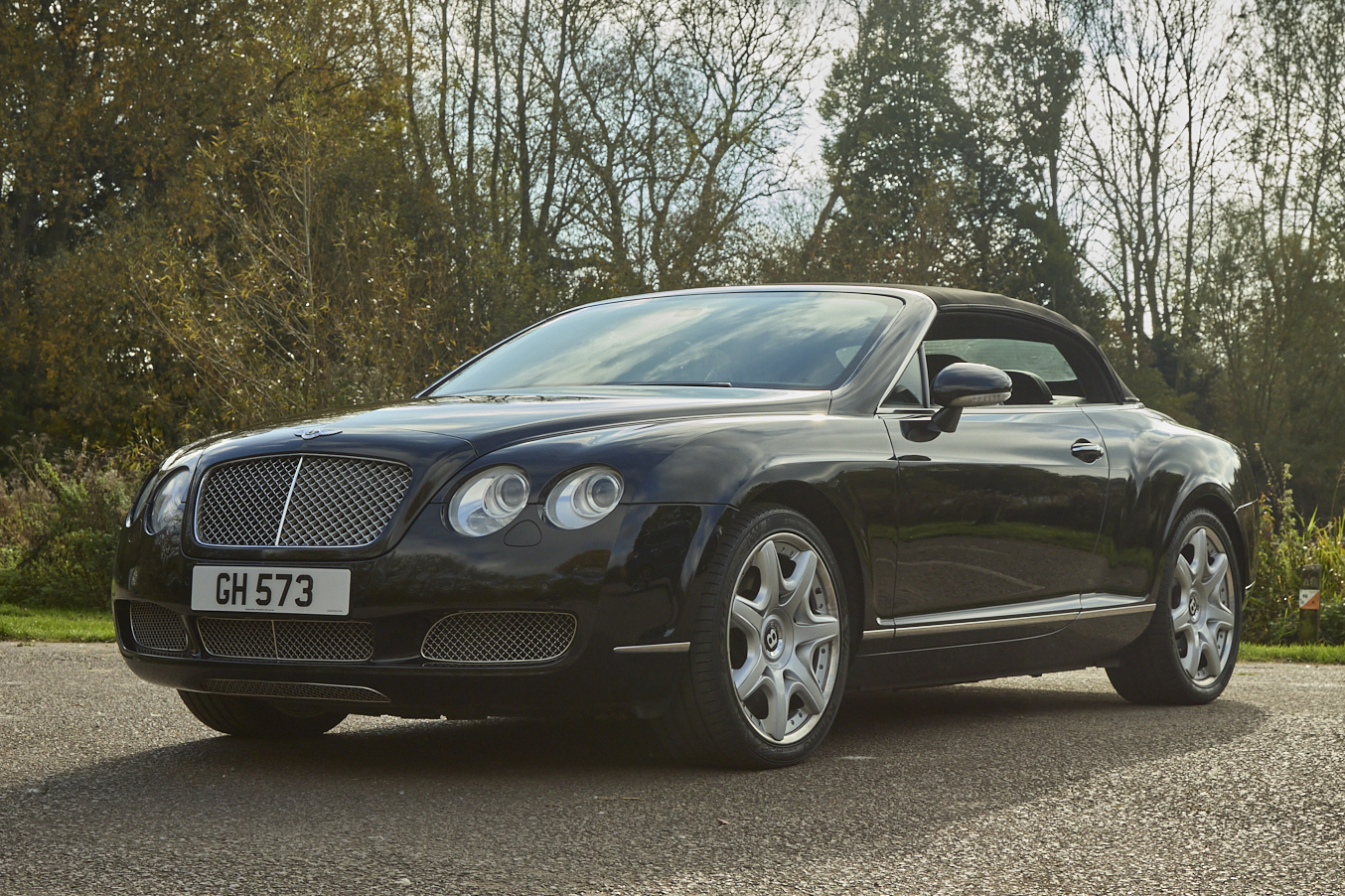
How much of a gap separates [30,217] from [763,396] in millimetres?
26575

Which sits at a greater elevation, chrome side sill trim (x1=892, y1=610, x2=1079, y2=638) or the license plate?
the license plate


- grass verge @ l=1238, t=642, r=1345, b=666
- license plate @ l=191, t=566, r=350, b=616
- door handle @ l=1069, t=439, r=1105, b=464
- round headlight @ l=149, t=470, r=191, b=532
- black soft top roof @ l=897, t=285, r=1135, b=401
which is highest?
black soft top roof @ l=897, t=285, r=1135, b=401

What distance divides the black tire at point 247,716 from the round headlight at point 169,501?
67 cm

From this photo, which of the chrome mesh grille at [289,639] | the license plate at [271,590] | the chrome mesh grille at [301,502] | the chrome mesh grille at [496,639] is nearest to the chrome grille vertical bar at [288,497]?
the chrome mesh grille at [301,502]

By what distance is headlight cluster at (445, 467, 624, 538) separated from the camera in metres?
4.37

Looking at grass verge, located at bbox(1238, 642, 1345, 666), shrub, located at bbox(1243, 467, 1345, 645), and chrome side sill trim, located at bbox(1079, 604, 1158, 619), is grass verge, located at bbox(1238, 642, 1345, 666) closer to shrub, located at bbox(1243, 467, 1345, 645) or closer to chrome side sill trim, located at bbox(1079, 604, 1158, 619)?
shrub, located at bbox(1243, 467, 1345, 645)

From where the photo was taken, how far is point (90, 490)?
14133mm

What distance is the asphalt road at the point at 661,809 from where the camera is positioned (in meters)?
3.42

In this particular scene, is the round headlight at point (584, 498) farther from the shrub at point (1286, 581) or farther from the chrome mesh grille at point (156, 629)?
the shrub at point (1286, 581)

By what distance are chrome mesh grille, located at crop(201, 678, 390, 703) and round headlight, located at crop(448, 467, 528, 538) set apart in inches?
21.0

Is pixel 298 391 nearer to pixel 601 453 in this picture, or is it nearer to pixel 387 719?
pixel 387 719

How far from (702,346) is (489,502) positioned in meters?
1.61

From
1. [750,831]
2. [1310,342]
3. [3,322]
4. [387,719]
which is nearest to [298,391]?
[387,719]

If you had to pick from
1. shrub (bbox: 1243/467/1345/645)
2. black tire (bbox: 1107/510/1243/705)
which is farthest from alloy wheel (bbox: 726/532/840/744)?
shrub (bbox: 1243/467/1345/645)
